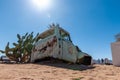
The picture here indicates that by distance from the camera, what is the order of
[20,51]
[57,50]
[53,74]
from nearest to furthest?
[53,74] < [57,50] < [20,51]

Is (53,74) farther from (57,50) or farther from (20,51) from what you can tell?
(20,51)

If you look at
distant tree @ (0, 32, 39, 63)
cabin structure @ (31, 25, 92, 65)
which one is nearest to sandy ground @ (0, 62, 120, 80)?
cabin structure @ (31, 25, 92, 65)

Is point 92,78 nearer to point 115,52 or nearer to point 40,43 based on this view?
point 40,43

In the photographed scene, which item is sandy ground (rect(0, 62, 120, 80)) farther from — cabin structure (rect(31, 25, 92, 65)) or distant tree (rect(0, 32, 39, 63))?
distant tree (rect(0, 32, 39, 63))

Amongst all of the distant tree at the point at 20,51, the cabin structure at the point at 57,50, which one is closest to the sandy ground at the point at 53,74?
the cabin structure at the point at 57,50

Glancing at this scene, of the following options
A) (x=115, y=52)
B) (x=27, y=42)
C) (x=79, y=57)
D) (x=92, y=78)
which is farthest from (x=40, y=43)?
(x=92, y=78)

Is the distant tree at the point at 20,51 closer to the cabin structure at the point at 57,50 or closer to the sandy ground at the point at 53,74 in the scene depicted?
the cabin structure at the point at 57,50

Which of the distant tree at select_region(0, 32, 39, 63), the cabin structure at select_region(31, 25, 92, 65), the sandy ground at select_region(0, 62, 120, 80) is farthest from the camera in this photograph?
the distant tree at select_region(0, 32, 39, 63)

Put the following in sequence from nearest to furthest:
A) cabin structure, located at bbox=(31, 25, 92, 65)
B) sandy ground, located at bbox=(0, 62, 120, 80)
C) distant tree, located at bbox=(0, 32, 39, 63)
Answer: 1. sandy ground, located at bbox=(0, 62, 120, 80)
2. cabin structure, located at bbox=(31, 25, 92, 65)
3. distant tree, located at bbox=(0, 32, 39, 63)

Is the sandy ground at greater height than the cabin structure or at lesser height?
lesser

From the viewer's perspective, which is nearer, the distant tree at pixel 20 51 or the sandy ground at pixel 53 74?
the sandy ground at pixel 53 74

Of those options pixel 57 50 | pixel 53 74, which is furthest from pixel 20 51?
pixel 53 74

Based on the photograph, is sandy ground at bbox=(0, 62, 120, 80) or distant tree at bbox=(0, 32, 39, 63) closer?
sandy ground at bbox=(0, 62, 120, 80)

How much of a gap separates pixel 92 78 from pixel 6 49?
6971 millimetres
